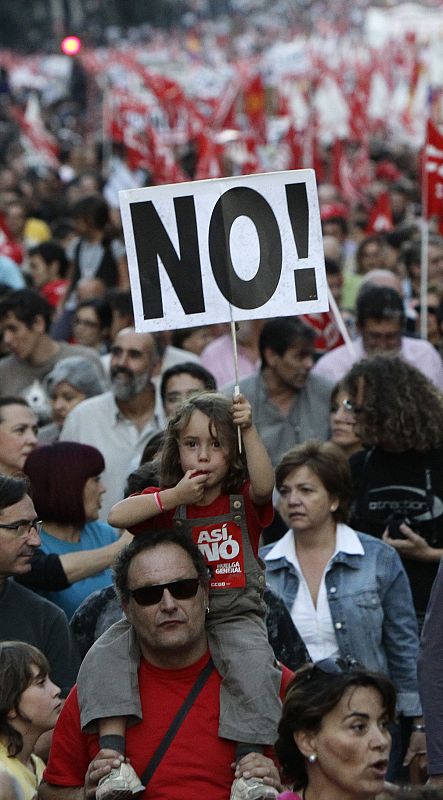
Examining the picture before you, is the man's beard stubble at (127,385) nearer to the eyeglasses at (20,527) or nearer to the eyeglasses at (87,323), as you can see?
the eyeglasses at (87,323)

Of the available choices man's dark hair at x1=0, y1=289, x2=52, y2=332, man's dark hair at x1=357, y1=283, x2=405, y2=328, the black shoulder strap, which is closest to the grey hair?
man's dark hair at x1=0, y1=289, x2=52, y2=332

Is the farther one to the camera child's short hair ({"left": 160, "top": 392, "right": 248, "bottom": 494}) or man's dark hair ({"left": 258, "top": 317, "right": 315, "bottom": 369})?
man's dark hair ({"left": 258, "top": 317, "right": 315, "bottom": 369})

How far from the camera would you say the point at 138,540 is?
14.6ft

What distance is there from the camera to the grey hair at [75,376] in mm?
8477

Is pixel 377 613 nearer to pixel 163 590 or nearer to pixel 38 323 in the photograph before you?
pixel 163 590

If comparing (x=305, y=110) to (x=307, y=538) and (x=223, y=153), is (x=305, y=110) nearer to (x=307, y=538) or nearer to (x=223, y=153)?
(x=223, y=153)

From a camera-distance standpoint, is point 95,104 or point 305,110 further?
point 95,104

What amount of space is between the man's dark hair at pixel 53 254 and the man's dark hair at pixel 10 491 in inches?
330

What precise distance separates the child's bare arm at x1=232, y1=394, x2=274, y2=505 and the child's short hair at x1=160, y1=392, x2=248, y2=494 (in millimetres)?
84

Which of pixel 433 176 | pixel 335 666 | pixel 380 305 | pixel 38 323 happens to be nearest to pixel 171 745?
pixel 335 666

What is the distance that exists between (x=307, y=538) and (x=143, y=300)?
1.63 m

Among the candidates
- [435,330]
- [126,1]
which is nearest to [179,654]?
[435,330]

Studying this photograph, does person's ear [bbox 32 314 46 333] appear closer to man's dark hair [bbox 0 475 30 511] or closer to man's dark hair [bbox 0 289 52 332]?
man's dark hair [bbox 0 289 52 332]

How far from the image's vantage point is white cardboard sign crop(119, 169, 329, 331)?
4.66 metres
